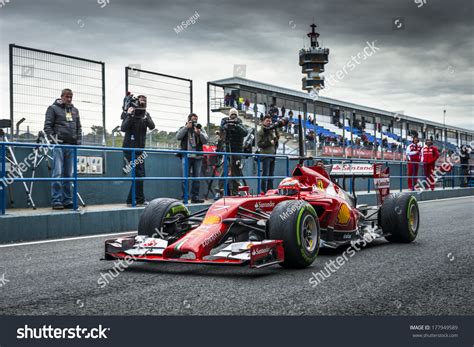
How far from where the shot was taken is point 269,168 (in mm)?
14773

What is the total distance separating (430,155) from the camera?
22.4 metres

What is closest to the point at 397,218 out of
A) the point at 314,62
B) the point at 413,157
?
the point at 413,157

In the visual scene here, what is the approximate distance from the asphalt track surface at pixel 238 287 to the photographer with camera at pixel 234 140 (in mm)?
6506

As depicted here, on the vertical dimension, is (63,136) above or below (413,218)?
above

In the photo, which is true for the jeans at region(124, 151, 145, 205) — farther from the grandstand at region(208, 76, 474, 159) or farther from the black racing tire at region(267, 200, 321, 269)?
the black racing tire at region(267, 200, 321, 269)

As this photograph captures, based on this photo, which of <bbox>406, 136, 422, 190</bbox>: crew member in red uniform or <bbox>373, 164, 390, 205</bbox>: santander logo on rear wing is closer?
<bbox>373, 164, 390, 205</bbox>: santander logo on rear wing

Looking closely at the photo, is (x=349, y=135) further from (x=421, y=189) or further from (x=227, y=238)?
(x=227, y=238)

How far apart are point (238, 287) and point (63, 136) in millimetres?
6407

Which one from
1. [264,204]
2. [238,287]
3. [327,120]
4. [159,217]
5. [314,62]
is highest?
[314,62]

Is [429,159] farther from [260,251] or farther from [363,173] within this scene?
[260,251]

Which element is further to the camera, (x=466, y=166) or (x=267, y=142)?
(x=466, y=166)

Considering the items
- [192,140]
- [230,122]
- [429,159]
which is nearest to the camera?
[192,140]

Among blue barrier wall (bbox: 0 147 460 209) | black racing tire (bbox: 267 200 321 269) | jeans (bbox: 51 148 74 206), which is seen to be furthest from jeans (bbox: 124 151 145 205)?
black racing tire (bbox: 267 200 321 269)

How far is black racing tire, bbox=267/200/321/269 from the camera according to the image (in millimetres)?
6023
